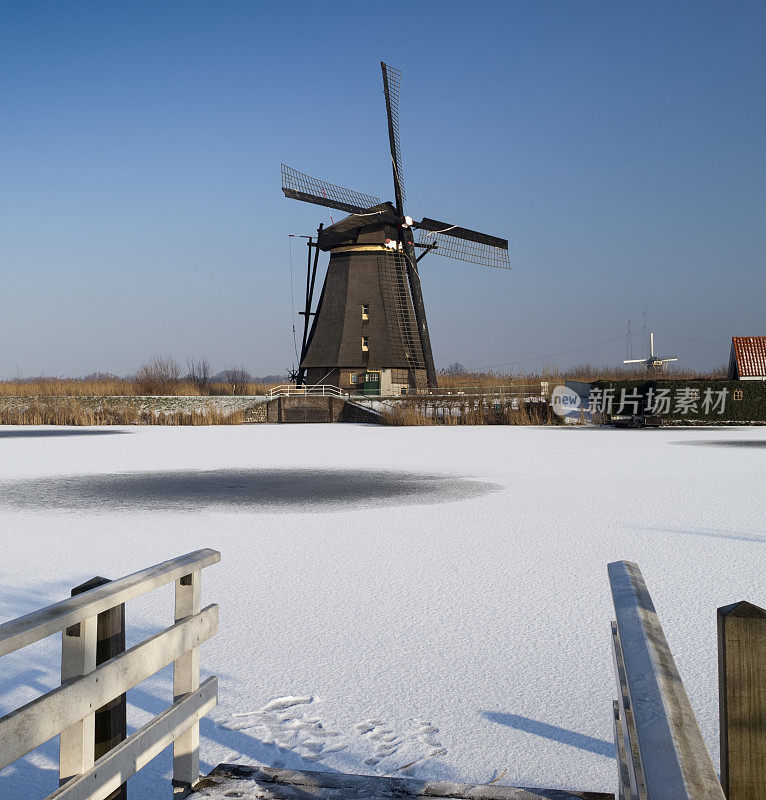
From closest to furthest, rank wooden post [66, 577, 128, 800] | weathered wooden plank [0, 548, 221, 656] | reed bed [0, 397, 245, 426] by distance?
weathered wooden plank [0, 548, 221, 656], wooden post [66, 577, 128, 800], reed bed [0, 397, 245, 426]

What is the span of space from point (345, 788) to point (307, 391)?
27637 mm

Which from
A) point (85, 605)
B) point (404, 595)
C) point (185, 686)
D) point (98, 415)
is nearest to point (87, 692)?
point (85, 605)

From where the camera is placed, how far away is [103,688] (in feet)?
5.09

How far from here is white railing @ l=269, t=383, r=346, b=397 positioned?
28.3 metres

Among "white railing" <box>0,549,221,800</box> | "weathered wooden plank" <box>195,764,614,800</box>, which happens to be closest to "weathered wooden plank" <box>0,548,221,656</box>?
"white railing" <box>0,549,221,800</box>

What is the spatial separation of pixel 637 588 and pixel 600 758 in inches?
41.1

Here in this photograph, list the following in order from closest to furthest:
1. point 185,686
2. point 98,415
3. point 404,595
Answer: point 185,686 < point 404,595 < point 98,415

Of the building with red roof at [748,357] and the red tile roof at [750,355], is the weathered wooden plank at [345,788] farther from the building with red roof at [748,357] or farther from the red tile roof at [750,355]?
the red tile roof at [750,355]

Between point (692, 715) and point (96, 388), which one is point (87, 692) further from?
point (96, 388)

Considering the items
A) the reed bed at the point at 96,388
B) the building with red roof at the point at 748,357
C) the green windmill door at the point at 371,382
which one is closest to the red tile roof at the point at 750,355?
the building with red roof at the point at 748,357

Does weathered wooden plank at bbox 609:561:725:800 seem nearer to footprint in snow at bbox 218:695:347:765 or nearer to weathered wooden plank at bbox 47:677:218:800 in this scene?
weathered wooden plank at bbox 47:677:218:800

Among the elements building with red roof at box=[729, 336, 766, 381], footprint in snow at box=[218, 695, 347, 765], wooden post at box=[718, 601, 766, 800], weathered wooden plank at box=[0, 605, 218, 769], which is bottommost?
footprint in snow at box=[218, 695, 347, 765]

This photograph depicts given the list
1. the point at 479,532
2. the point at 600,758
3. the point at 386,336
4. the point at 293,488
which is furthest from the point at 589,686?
the point at 386,336

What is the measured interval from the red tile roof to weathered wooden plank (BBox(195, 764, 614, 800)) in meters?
29.9
